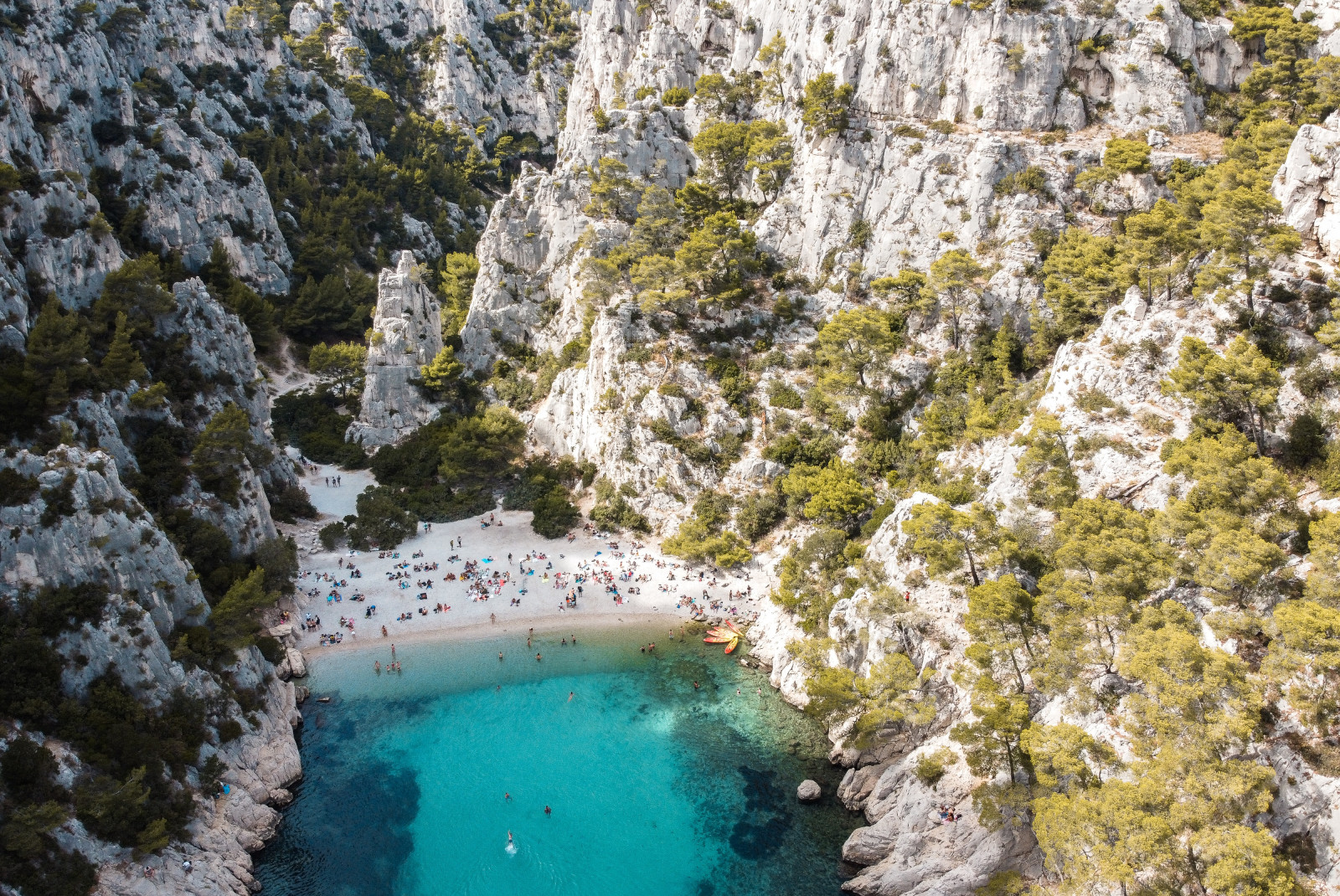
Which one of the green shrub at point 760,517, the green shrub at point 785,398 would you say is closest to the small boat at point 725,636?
the green shrub at point 760,517

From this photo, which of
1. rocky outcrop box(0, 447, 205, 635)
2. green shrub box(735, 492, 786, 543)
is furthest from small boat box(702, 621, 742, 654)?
rocky outcrop box(0, 447, 205, 635)

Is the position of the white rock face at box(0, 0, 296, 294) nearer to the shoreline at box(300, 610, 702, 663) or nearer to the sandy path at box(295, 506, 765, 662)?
the sandy path at box(295, 506, 765, 662)

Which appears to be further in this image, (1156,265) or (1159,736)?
(1156,265)

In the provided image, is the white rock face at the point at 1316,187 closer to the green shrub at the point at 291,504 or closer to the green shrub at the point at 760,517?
the green shrub at the point at 760,517

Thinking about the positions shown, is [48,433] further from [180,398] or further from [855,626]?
[855,626]

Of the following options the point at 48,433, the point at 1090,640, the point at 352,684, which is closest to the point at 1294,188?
the point at 1090,640
